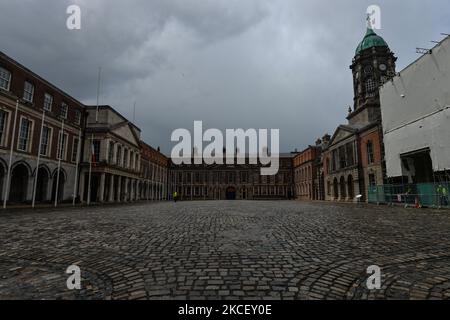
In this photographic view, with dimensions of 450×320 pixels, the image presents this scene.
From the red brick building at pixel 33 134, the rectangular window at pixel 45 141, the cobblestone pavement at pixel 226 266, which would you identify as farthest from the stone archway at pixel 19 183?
the cobblestone pavement at pixel 226 266

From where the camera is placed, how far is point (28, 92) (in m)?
23.7

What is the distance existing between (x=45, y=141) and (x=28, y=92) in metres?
4.89

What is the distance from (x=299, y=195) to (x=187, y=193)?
3017 centimetres

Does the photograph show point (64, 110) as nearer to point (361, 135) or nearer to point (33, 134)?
point (33, 134)

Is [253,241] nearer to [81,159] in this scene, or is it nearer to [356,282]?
[356,282]

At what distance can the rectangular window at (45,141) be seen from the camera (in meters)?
25.4

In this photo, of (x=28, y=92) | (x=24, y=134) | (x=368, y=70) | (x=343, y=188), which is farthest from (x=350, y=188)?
(x=28, y=92)

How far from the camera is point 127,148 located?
39.2 meters

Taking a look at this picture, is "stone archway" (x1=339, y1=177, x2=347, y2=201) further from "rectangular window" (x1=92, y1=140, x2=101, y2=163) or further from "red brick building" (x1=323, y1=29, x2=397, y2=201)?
"rectangular window" (x1=92, y1=140, x2=101, y2=163)

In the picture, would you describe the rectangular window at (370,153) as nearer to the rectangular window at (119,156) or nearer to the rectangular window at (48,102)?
the rectangular window at (119,156)

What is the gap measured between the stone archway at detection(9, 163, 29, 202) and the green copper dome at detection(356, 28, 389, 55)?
4748cm

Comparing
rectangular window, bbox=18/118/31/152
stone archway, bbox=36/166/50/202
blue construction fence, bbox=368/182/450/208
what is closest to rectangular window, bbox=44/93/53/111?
rectangular window, bbox=18/118/31/152

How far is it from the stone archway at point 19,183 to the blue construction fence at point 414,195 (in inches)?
1337

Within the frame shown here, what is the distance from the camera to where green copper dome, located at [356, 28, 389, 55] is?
40.0m
